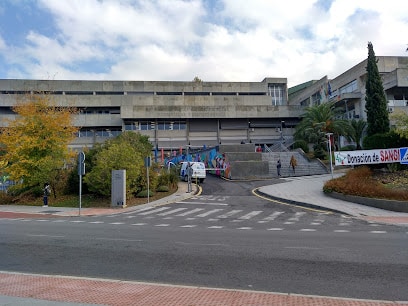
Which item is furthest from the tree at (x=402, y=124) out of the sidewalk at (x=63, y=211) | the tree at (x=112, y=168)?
the tree at (x=112, y=168)

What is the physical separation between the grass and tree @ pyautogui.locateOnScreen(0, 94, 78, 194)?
18383mm

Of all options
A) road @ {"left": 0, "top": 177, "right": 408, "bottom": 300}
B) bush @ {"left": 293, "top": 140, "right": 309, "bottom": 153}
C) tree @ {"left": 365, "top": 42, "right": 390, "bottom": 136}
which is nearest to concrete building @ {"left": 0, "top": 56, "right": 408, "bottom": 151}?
bush @ {"left": 293, "top": 140, "right": 309, "bottom": 153}

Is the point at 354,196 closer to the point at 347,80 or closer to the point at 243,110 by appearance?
the point at 347,80

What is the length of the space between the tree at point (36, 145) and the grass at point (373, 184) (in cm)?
1838

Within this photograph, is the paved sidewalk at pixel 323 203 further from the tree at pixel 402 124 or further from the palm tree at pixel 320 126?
the palm tree at pixel 320 126

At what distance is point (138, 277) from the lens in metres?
6.50

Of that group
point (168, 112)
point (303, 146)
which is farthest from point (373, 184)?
point (168, 112)

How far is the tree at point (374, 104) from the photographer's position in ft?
90.0

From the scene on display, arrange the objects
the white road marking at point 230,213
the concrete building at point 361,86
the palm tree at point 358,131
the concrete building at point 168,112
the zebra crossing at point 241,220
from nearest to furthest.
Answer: the zebra crossing at point 241,220 → the white road marking at point 230,213 → the concrete building at point 361,86 → the palm tree at point 358,131 → the concrete building at point 168,112

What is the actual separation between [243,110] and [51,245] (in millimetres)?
55477

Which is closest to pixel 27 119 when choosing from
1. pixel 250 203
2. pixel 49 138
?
pixel 49 138

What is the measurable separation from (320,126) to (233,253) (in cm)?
3732

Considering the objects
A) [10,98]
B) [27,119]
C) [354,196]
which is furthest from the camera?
[10,98]

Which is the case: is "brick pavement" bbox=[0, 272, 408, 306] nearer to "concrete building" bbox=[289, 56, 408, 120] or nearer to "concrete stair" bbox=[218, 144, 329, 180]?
"concrete stair" bbox=[218, 144, 329, 180]
